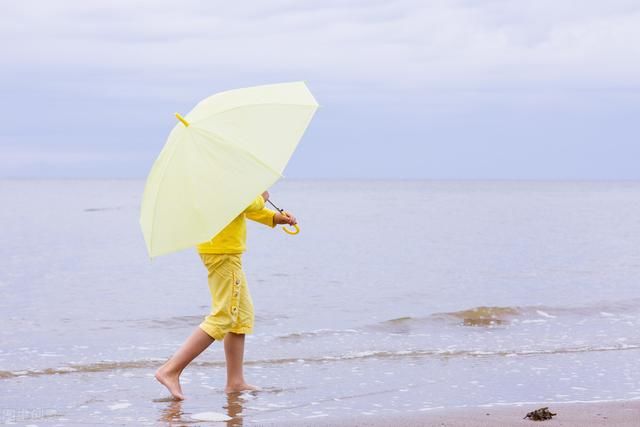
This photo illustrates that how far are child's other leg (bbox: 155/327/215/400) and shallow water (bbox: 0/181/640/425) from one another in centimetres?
16

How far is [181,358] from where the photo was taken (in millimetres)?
6828

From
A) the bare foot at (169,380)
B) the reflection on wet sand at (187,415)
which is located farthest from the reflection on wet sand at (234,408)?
the bare foot at (169,380)

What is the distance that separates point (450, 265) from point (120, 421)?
1435 centimetres

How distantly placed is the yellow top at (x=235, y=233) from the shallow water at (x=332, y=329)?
118cm

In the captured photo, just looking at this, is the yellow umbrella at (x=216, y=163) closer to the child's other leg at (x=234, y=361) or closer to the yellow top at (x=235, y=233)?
the yellow top at (x=235, y=233)

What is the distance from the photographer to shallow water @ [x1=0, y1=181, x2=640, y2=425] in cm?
724

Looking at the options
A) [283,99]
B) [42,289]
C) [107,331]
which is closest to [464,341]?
[107,331]

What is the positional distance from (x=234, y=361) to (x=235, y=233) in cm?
108

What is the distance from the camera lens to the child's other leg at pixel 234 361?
22.5 ft

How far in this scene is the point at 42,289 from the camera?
15578 mm

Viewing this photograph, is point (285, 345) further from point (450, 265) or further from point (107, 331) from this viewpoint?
point (450, 265)

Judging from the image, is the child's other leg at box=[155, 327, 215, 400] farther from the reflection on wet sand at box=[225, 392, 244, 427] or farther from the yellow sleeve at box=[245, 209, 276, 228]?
the yellow sleeve at box=[245, 209, 276, 228]

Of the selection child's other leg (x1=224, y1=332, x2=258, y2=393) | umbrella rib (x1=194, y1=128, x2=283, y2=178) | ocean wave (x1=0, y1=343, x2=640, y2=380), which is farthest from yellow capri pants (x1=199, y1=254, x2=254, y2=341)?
ocean wave (x1=0, y1=343, x2=640, y2=380)

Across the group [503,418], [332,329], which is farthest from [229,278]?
[332,329]
